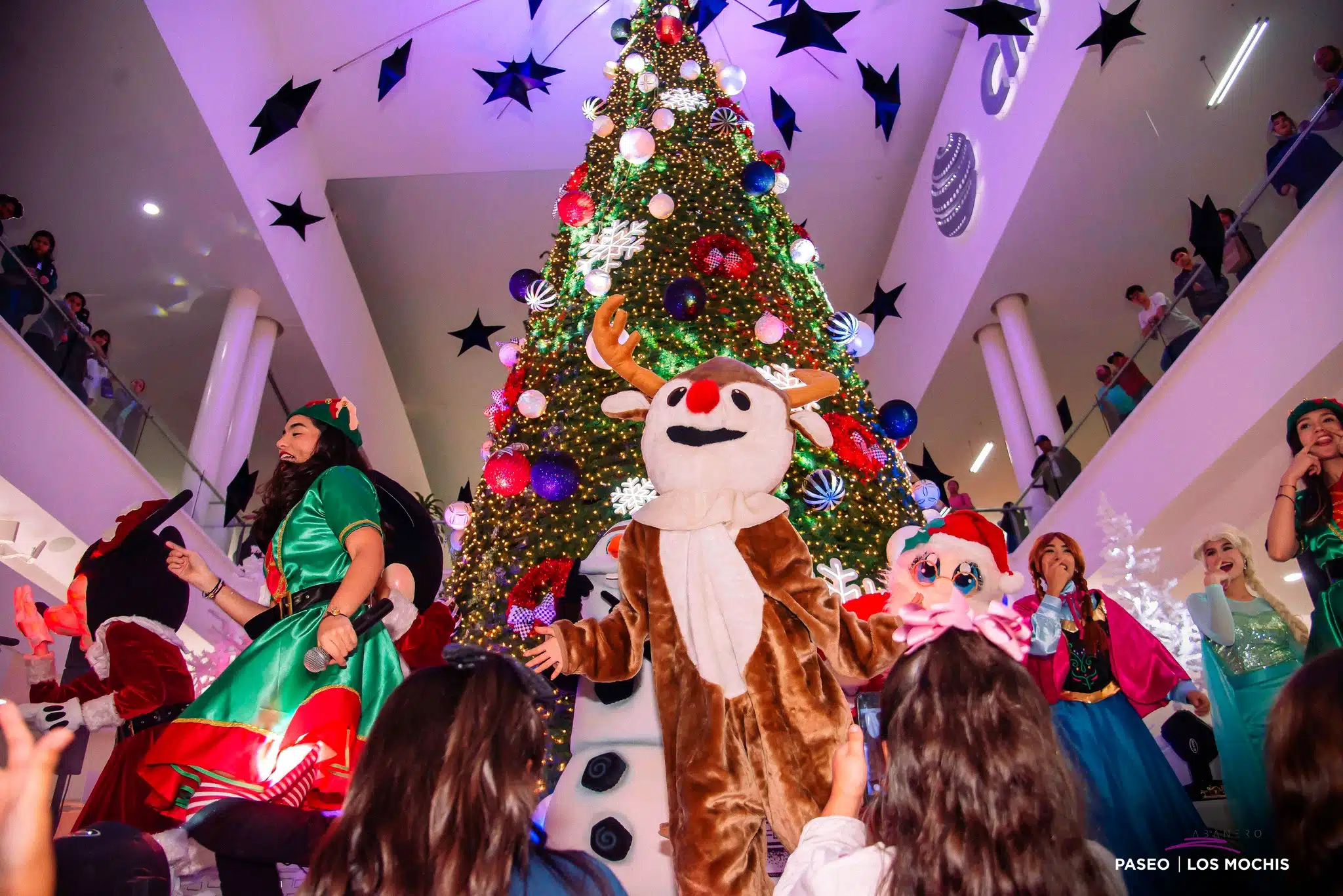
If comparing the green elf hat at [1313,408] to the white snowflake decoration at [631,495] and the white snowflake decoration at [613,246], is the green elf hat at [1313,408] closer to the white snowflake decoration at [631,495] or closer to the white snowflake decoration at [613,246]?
the white snowflake decoration at [631,495]

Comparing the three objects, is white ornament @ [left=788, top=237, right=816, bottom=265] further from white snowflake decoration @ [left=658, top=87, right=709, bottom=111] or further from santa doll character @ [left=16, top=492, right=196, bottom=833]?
santa doll character @ [left=16, top=492, right=196, bottom=833]

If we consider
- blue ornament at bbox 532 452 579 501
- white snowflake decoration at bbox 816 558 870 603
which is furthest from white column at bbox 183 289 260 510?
white snowflake decoration at bbox 816 558 870 603

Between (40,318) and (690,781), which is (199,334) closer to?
(40,318)

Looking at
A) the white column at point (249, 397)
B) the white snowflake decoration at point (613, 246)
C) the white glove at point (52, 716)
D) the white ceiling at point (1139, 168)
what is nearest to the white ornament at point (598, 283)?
the white snowflake decoration at point (613, 246)

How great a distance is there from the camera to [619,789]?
2184 millimetres

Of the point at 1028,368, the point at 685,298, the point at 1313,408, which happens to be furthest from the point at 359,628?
the point at 1028,368

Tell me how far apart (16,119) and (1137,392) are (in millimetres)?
9647

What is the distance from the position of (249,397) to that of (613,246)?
629 centimetres

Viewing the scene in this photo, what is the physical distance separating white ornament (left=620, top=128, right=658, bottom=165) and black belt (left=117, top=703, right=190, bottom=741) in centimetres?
312

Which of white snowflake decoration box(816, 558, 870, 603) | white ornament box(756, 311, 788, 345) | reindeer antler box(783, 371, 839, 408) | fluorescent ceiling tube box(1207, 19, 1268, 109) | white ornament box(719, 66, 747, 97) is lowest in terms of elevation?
white snowflake decoration box(816, 558, 870, 603)

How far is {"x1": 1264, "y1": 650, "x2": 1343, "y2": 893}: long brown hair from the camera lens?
4.38 ft

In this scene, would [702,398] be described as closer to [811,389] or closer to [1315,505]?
[811,389]

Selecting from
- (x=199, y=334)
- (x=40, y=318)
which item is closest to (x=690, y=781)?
(x=40, y=318)

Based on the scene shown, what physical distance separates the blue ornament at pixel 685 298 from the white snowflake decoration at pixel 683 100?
1.79m
